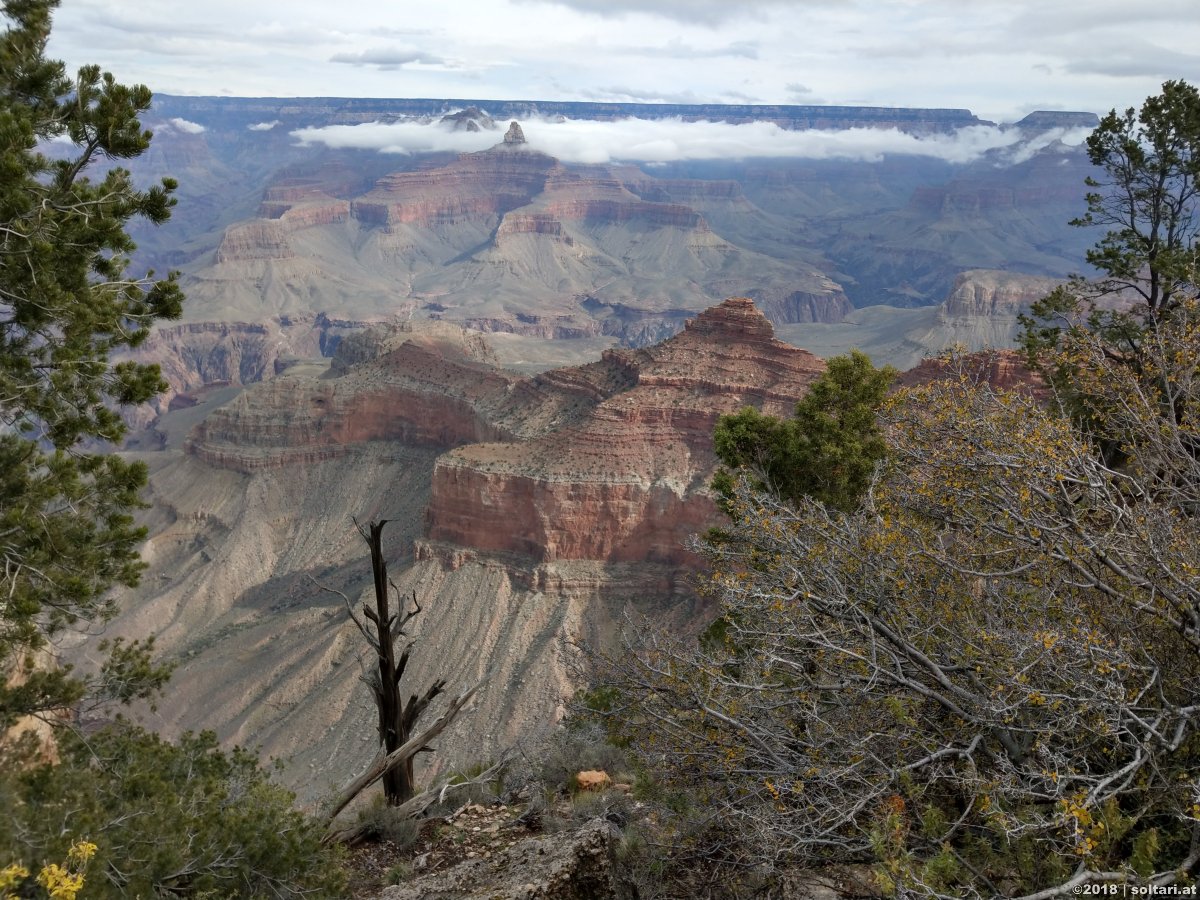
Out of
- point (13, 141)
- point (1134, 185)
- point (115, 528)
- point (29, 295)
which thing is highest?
point (1134, 185)

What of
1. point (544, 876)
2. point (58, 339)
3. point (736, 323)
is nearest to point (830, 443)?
point (544, 876)

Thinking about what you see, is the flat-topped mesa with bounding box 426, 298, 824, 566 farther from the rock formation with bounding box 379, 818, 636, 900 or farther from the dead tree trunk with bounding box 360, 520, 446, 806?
the rock formation with bounding box 379, 818, 636, 900

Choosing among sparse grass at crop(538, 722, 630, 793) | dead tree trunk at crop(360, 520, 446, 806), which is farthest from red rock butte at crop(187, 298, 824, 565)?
dead tree trunk at crop(360, 520, 446, 806)

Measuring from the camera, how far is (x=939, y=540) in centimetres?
1023

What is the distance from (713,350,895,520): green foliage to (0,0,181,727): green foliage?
1419cm

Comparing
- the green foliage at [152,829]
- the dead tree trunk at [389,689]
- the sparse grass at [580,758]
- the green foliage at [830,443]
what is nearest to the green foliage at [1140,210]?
the green foliage at [830,443]

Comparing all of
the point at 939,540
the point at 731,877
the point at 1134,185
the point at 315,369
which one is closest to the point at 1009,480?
the point at 939,540

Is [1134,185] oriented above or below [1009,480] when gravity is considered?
above

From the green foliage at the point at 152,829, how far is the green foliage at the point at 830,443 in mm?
13599

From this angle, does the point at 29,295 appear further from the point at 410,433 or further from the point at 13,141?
the point at 410,433

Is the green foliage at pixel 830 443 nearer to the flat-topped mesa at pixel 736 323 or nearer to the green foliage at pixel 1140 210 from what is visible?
the green foliage at pixel 1140 210

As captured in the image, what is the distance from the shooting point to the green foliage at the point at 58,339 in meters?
10.5

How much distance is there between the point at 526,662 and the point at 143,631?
3673 cm

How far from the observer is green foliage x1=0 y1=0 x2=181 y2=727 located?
1052cm
